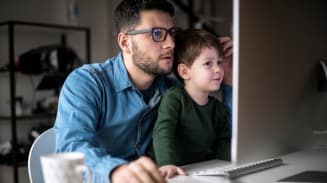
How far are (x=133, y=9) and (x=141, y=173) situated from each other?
0.70 meters

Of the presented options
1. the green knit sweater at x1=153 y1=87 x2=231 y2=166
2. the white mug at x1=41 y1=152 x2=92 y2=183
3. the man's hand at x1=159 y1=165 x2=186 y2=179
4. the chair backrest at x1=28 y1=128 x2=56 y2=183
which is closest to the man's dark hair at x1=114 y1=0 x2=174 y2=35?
the green knit sweater at x1=153 y1=87 x2=231 y2=166

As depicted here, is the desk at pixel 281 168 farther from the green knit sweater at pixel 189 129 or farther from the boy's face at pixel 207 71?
the boy's face at pixel 207 71

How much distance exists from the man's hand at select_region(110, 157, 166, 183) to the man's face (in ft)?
1.67

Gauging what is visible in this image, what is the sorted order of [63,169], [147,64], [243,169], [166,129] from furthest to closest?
[147,64] → [166,129] → [243,169] → [63,169]

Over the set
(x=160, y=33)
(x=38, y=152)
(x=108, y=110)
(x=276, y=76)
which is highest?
(x=160, y=33)

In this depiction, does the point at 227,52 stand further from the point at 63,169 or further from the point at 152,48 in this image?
the point at 63,169

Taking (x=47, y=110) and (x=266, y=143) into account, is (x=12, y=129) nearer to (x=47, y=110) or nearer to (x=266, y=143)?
(x=47, y=110)

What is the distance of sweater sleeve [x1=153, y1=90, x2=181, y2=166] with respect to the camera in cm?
106

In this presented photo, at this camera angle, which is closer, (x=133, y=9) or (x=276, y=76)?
(x=276, y=76)

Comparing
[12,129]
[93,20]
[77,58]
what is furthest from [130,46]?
[93,20]

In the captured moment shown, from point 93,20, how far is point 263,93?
2.98 metres

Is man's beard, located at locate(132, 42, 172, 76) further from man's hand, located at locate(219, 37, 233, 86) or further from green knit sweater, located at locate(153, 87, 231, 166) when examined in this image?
man's hand, located at locate(219, 37, 233, 86)

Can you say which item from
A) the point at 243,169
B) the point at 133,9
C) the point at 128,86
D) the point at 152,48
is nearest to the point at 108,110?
the point at 128,86

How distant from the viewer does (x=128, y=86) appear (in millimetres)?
1212
